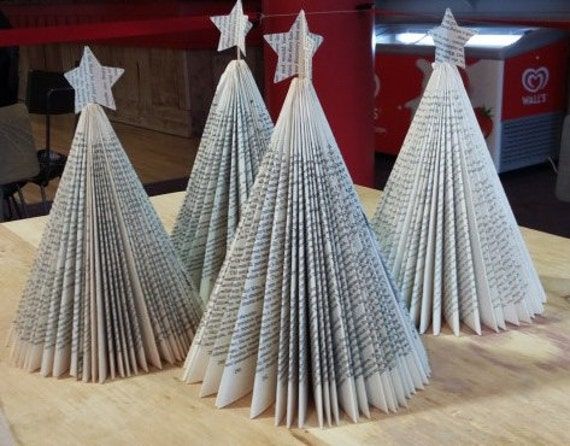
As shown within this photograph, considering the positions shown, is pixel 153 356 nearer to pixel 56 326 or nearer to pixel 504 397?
pixel 56 326

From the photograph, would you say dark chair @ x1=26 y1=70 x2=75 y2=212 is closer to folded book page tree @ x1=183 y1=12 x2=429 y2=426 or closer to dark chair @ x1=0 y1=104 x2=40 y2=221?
dark chair @ x1=0 y1=104 x2=40 y2=221

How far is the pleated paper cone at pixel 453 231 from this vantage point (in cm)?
84

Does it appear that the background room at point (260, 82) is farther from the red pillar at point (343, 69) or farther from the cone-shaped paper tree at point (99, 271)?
the cone-shaped paper tree at point (99, 271)

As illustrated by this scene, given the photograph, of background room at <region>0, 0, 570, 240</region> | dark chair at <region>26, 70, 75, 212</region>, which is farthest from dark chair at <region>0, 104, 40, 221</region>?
dark chair at <region>26, 70, 75, 212</region>

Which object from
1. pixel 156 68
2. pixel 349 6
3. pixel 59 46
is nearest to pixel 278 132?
pixel 349 6

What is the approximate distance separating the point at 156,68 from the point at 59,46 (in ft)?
6.59

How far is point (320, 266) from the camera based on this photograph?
66 cm

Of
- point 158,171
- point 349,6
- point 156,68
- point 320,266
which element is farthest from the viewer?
point 156,68

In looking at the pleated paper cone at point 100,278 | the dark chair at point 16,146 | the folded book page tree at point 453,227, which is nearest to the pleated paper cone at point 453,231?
the folded book page tree at point 453,227

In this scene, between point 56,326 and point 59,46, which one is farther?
point 59,46

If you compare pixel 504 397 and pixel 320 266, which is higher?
pixel 320 266

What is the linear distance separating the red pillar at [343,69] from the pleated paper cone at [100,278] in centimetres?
244

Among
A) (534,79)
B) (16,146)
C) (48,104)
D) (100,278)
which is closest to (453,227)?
(100,278)

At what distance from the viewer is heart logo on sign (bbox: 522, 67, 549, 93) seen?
174 inches
